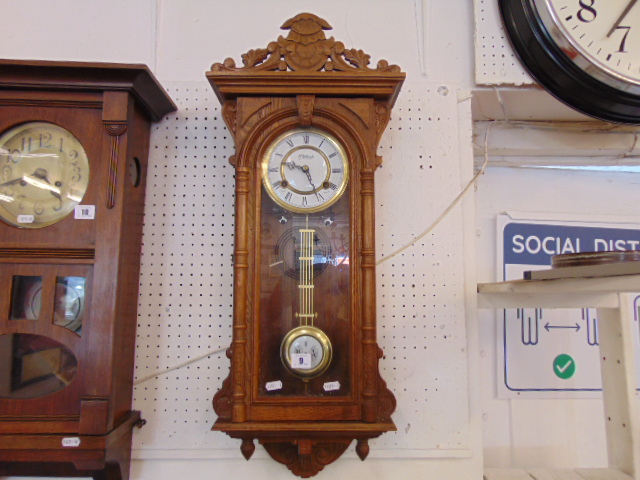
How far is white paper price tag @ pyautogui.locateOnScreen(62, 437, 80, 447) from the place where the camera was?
909mm

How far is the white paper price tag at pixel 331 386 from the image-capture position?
3.26 feet

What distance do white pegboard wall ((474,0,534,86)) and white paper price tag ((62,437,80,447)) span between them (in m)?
1.24

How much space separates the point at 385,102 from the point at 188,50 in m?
0.56

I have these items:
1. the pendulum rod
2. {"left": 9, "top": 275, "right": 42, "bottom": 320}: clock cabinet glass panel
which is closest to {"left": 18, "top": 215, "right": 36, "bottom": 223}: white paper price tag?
{"left": 9, "top": 275, "right": 42, "bottom": 320}: clock cabinet glass panel

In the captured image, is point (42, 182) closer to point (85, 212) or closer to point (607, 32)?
point (85, 212)

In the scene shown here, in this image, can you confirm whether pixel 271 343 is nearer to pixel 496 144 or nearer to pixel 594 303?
pixel 594 303

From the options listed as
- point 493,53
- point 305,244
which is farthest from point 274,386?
point 493,53

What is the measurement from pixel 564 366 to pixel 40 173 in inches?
58.2

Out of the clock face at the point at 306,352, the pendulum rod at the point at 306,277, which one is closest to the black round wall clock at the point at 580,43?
the pendulum rod at the point at 306,277

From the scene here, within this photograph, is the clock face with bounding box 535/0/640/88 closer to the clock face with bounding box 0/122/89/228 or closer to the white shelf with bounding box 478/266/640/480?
the white shelf with bounding box 478/266/640/480

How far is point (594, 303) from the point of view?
1.06m

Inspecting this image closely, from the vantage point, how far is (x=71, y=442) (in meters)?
0.91

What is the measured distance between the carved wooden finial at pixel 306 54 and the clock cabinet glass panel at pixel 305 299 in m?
0.29

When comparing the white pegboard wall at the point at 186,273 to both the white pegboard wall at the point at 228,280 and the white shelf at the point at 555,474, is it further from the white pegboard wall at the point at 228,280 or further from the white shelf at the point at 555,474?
the white shelf at the point at 555,474
